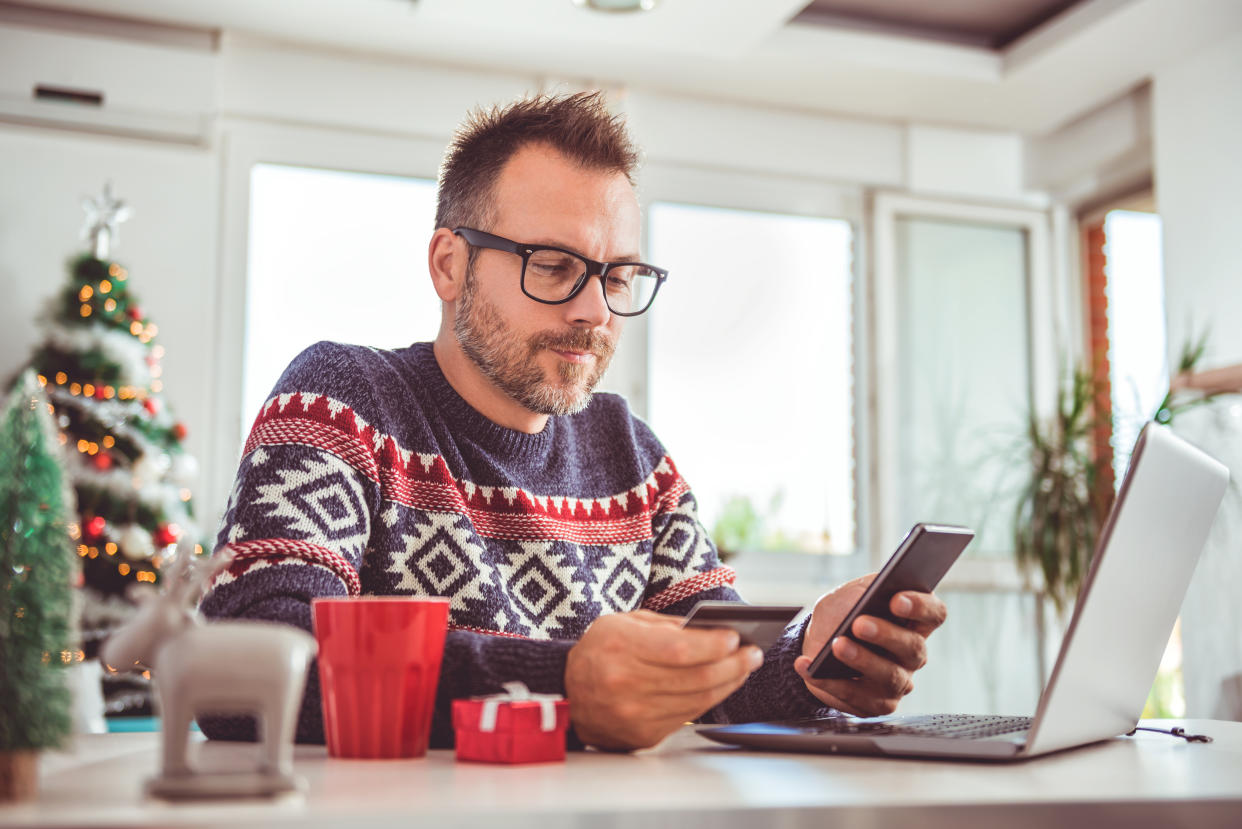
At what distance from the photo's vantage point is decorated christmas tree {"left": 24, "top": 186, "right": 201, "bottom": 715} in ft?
11.3

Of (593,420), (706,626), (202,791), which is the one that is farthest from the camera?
(593,420)

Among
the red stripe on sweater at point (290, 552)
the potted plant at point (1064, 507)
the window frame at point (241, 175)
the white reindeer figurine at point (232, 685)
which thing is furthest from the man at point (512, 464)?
the potted plant at point (1064, 507)

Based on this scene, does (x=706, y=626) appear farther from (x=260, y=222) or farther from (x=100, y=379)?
(x=260, y=222)

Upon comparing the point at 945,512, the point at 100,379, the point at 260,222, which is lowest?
the point at 945,512

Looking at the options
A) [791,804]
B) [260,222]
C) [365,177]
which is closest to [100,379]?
[260,222]

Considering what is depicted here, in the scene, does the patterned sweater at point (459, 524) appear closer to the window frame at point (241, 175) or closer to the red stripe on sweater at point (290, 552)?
the red stripe on sweater at point (290, 552)

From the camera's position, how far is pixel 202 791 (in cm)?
55

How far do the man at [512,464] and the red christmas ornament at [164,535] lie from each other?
2.29 m

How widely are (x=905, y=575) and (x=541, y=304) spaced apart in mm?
582

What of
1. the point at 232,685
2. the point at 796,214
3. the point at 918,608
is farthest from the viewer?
the point at 796,214

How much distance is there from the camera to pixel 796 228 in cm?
477

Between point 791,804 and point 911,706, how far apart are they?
4.18 m

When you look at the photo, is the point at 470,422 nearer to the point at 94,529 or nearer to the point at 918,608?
the point at 918,608

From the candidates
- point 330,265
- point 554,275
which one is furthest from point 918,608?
point 330,265
